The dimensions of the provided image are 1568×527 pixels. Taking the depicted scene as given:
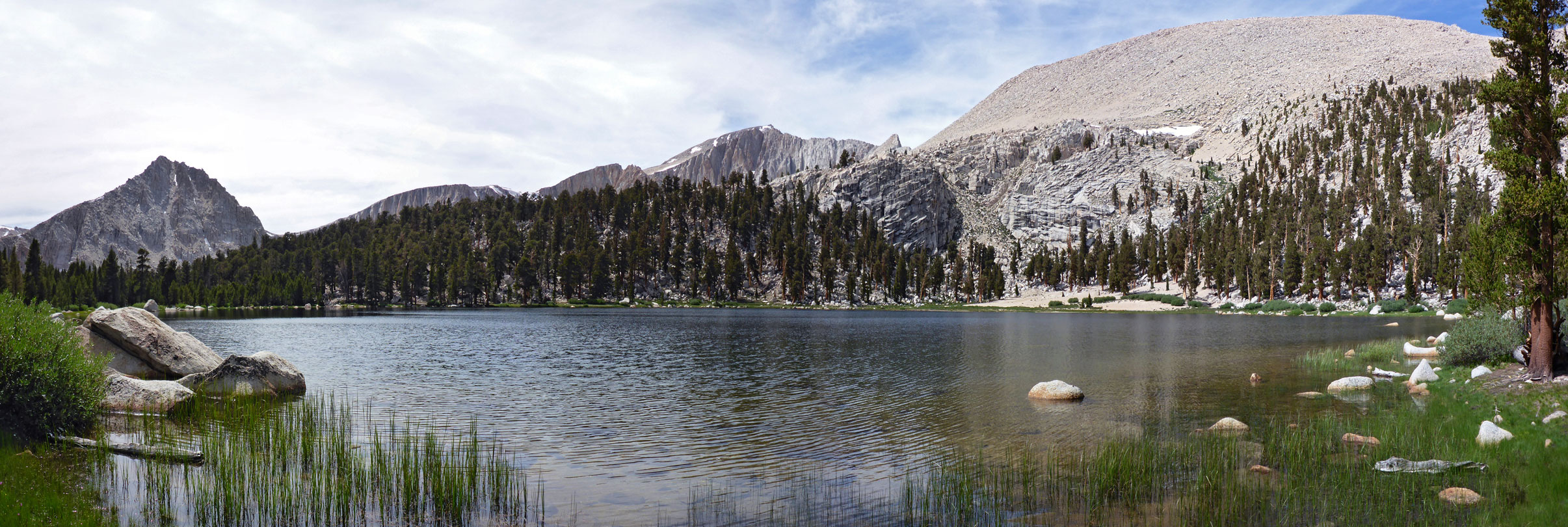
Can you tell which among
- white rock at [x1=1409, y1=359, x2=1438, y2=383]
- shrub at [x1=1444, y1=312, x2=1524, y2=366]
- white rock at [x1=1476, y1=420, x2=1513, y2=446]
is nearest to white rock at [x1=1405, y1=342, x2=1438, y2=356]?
shrub at [x1=1444, y1=312, x2=1524, y2=366]

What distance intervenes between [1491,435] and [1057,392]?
12692mm

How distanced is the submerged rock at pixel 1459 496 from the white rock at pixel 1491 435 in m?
4.36

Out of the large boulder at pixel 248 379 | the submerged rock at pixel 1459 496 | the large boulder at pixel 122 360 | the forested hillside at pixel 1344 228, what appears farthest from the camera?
the forested hillside at pixel 1344 228

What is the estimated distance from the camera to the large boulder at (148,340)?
27141 millimetres

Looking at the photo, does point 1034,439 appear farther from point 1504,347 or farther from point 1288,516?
point 1504,347

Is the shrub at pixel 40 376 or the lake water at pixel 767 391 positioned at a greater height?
the shrub at pixel 40 376

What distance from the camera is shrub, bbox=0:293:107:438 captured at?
15.4m

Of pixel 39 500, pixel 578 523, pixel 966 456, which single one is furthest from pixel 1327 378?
pixel 39 500

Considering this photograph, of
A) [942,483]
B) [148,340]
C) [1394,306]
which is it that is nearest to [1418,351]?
[942,483]

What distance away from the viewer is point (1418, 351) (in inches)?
1442

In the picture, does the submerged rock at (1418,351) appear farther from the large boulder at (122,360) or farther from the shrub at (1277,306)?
the shrub at (1277,306)

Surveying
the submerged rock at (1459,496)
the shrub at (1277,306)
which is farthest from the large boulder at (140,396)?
the shrub at (1277,306)

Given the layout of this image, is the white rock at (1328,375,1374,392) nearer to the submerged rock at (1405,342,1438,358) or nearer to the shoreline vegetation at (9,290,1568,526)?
the shoreline vegetation at (9,290,1568,526)

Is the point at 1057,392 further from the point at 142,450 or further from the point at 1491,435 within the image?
the point at 142,450
